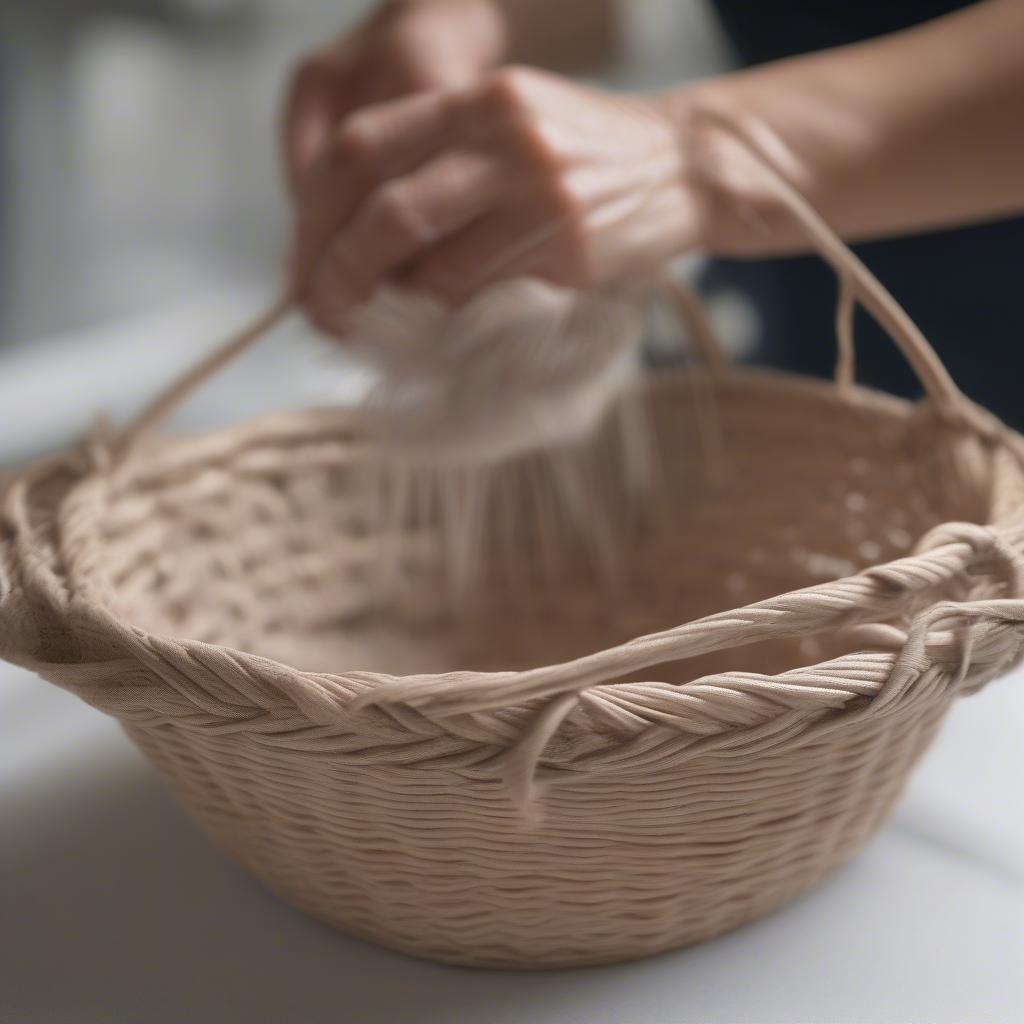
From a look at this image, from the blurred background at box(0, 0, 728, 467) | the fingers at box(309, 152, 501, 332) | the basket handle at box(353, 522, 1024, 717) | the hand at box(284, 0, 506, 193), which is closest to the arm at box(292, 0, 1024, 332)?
the fingers at box(309, 152, 501, 332)

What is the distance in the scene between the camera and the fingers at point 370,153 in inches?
22.5

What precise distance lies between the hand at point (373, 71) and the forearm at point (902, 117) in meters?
0.16

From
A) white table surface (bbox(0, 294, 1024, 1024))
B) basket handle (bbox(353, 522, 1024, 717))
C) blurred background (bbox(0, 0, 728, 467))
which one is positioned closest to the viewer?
basket handle (bbox(353, 522, 1024, 717))

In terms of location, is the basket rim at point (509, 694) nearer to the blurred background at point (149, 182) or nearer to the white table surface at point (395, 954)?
the white table surface at point (395, 954)

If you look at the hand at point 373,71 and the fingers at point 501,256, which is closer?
the fingers at point 501,256

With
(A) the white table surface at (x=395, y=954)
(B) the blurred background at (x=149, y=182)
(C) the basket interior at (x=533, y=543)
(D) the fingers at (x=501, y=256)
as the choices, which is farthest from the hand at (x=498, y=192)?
(B) the blurred background at (x=149, y=182)

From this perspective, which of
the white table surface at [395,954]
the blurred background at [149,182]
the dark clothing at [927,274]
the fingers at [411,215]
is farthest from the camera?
the blurred background at [149,182]

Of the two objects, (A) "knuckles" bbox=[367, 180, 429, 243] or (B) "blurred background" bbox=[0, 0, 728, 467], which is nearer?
(A) "knuckles" bbox=[367, 180, 429, 243]

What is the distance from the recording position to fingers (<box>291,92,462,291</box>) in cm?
57

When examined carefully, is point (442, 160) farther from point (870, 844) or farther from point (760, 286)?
point (760, 286)

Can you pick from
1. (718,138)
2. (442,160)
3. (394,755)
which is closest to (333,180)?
(442,160)

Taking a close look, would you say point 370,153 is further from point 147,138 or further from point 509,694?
point 147,138

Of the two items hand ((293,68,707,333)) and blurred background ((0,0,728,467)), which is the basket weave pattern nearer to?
hand ((293,68,707,333))

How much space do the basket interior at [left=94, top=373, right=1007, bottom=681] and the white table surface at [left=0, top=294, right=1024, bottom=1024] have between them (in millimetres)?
→ 98
